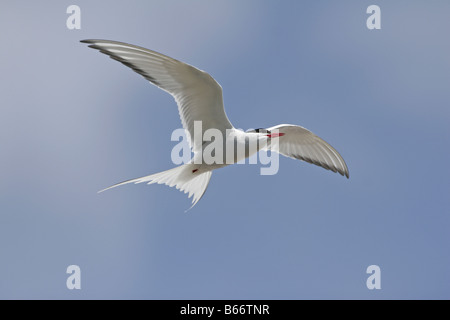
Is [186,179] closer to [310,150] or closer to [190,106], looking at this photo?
[190,106]

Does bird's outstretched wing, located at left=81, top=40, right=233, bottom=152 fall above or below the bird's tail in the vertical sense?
above

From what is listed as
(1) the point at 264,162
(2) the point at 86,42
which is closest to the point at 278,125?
(1) the point at 264,162

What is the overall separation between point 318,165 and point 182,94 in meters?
2.38

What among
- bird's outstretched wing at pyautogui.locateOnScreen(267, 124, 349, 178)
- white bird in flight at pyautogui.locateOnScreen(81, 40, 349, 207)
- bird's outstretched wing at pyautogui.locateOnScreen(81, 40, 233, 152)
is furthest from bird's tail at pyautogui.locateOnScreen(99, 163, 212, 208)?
bird's outstretched wing at pyautogui.locateOnScreen(267, 124, 349, 178)

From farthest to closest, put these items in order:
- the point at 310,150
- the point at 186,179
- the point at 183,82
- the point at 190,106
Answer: the point at 310,150, the point at 186,179, the point at 190,106, the point at 183,82

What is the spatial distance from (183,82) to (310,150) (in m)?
2.31

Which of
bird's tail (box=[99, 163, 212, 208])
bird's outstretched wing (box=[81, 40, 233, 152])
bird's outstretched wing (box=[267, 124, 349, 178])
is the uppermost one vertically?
bird's outstretched wing (box=[81, 40, 233, 152])

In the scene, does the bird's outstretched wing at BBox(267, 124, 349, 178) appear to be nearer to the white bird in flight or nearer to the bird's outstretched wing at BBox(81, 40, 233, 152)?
the white bird in flight

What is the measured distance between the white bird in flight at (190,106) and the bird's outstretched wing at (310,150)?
91 millimetres

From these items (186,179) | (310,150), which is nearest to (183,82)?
(186,179)

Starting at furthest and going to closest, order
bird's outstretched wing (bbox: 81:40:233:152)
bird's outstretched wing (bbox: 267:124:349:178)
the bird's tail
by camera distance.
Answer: bird's outstretched wing (bbox: 267:124:349:178)
the bird's tail
bird's outstretched wing (bbox: 81:40:233:152)

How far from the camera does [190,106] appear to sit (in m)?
6.46

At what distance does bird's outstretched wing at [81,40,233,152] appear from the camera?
5793 mm

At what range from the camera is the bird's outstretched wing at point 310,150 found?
24.3ft
